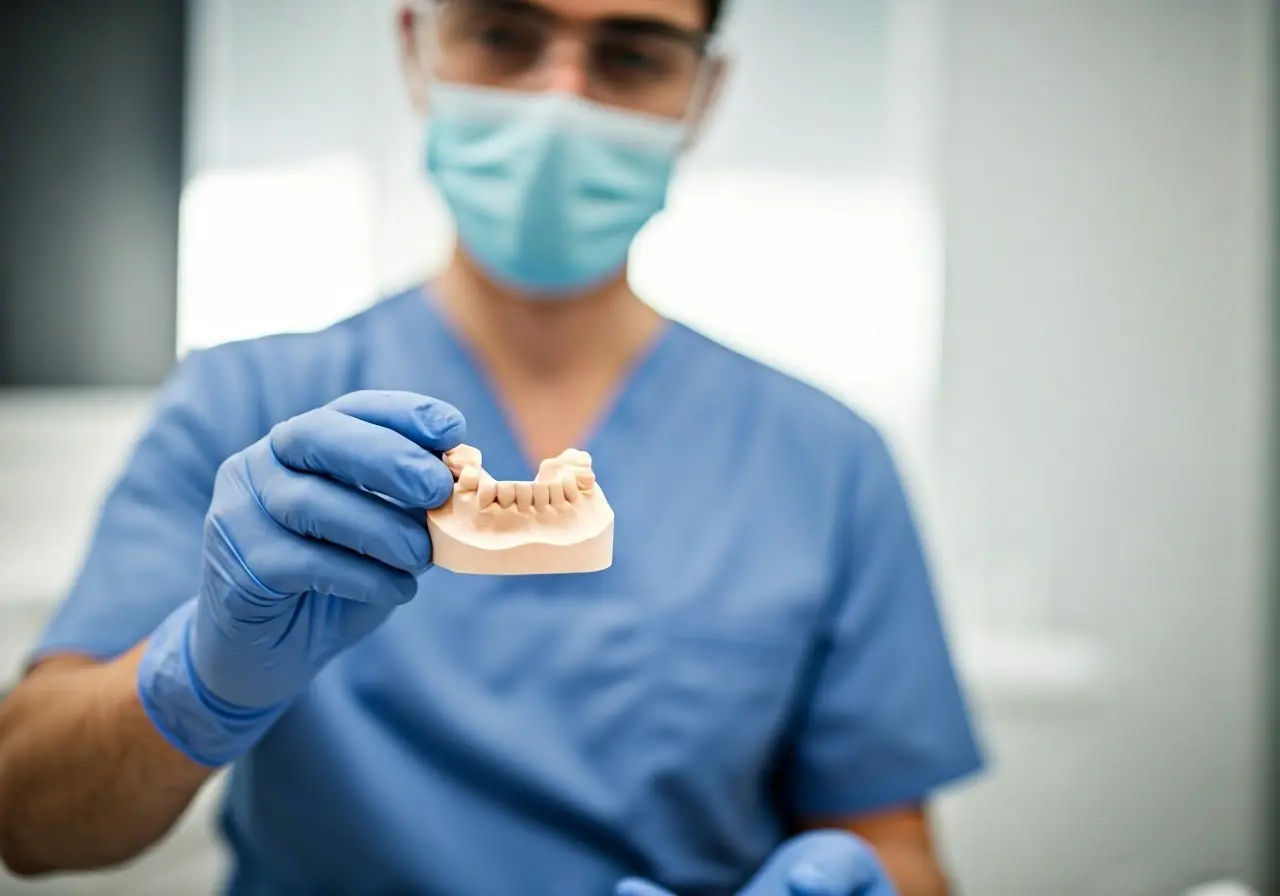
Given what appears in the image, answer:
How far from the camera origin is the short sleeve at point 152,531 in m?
0.71

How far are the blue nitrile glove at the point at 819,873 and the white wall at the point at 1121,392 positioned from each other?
66 centimetres

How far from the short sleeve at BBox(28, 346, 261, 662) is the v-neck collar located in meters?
0.18

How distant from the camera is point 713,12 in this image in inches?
34.3

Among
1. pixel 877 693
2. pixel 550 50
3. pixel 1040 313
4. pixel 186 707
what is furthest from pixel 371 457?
pixel 1040 313

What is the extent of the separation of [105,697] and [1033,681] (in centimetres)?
114

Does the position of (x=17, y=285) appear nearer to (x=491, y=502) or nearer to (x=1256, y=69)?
(x=491, y=502)

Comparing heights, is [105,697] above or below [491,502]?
below

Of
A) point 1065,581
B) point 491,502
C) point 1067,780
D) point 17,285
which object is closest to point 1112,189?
point 1065,581

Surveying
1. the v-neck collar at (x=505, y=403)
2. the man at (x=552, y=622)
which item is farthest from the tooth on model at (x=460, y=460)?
the v-neck collar at (x=505, y=403)

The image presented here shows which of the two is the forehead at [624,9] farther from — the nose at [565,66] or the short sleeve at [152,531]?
the short sleeve at [152,531]

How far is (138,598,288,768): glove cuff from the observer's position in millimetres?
580

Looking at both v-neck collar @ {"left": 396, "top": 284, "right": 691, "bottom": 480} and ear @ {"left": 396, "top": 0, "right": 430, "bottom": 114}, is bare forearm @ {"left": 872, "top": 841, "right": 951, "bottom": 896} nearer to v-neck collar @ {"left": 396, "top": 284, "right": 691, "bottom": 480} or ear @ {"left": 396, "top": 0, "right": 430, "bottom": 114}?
v-neck collar @ {"left": 396, "top": 284, "right": 691, "bottom": 480}

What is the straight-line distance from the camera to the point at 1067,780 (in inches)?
52.6

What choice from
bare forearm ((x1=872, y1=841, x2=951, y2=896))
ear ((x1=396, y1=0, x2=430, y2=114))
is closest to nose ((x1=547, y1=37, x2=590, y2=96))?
ear ((x1=396, y1=0, x2=430, y2=114))
